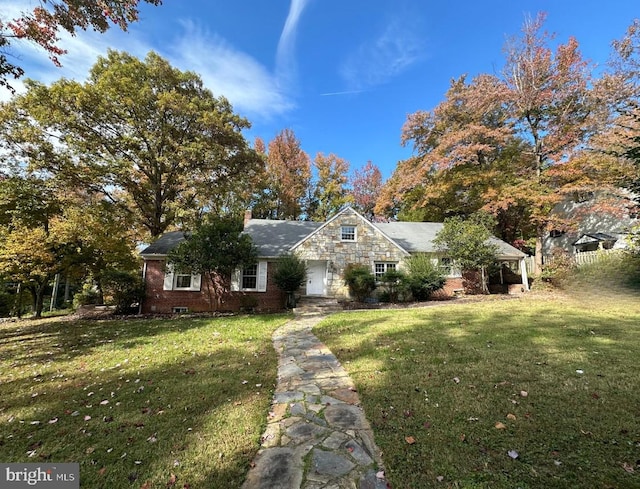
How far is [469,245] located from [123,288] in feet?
55.3

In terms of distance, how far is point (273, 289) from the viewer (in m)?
15.5

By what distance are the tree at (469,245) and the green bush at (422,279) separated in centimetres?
155

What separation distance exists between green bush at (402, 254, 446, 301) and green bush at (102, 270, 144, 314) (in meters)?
12.8

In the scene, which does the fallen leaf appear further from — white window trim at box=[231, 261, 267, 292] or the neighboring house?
the neighboring house

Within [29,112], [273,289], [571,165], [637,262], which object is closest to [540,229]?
[571,165]

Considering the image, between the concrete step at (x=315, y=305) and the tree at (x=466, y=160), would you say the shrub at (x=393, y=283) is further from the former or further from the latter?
the tree at (x=466, y=160)

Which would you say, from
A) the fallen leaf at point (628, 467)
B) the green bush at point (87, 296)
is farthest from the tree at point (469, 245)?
the green bush at point (87, 296)

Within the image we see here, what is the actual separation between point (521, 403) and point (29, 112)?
A: 21055mm

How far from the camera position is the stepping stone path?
2484 millimetres

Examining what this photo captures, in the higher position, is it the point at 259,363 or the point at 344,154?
the point at 344,154

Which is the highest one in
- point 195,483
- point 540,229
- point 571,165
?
point 571,165

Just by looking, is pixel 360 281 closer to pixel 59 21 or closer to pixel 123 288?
pixel 123 288

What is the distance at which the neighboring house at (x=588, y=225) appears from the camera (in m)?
17.4

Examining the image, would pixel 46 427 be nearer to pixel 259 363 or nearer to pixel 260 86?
pixel 259 363
